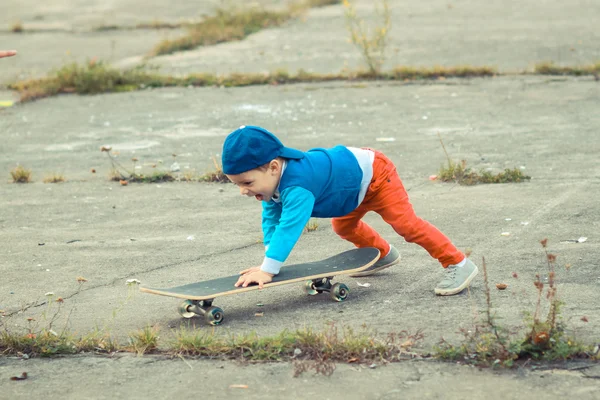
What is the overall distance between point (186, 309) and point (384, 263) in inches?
48.7

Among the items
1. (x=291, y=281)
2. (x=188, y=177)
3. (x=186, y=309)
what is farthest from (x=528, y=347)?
(x=188, y=177)

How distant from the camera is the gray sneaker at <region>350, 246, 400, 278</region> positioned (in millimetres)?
5156

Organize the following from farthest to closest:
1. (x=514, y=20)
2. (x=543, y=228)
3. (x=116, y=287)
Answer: (x=514, y=20)
(x=543, y=228)
(x=116, y=287)

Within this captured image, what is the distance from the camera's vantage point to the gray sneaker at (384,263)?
16.9 ft

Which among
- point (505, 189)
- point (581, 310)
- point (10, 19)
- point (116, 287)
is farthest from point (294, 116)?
point (10, 19)

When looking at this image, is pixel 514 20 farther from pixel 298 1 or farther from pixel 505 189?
pixel 505 189

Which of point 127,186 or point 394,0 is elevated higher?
point 394,0

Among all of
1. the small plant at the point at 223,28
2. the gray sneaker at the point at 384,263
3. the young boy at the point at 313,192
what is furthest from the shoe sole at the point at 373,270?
the small plant at the point at 223,28

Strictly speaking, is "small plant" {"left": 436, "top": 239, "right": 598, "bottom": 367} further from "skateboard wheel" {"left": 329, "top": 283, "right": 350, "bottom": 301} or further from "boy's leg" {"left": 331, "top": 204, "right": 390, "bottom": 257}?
"boy's leg" {"left": 331, "top": 204, "right": 390, "bottom": 257}

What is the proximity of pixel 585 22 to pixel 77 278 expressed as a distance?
33.1ft

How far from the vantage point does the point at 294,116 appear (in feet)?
31.1

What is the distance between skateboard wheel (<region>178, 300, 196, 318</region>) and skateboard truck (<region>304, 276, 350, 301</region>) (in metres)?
0.68

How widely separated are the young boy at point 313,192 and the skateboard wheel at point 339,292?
0.38 m

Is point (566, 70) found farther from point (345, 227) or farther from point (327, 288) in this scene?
point (327, 288)
